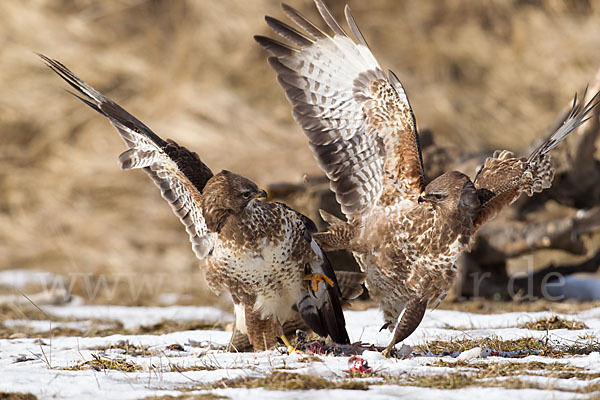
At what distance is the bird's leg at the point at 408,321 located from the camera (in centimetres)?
427

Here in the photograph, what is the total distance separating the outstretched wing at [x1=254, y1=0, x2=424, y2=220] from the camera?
4758 mm

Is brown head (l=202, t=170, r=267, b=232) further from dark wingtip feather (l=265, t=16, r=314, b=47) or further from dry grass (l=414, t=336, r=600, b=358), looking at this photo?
dry grass (l=414, t=336, r=600, b=358)

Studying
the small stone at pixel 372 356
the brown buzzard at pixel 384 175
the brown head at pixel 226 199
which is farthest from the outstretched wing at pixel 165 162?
the small stone at pixel 372 356

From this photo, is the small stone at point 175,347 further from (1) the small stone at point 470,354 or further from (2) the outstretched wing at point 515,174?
(2) the outstretched wing at point 515,174

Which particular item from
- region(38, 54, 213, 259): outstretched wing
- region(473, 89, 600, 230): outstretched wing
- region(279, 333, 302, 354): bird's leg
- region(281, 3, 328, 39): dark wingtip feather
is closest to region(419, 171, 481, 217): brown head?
region(473, 89, 600, 230): outstretched wing

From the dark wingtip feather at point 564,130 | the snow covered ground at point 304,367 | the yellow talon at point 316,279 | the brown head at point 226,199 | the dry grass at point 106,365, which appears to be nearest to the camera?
the snow covered ground at point 304,367

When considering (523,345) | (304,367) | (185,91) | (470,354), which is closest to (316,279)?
(304,367)

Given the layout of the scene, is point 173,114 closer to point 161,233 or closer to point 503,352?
point 161,233

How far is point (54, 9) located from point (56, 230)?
5.42m

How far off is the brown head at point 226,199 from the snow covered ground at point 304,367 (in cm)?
83

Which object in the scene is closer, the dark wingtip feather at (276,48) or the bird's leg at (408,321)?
the bird's leg at (408,321)

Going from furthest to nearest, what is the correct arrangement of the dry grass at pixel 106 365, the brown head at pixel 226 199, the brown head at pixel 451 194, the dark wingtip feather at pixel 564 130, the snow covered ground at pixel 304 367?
the dark wingtip feather at pixel 564 130
the brown head at pixel 451 194
the brown head at pixel 226 199
the dry grass at pixel 106 365
the snow covered ground at pixel 304 367

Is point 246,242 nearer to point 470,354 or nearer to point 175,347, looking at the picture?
point 175,347

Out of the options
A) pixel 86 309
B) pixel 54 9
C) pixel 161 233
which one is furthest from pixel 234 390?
pixel 54 9
